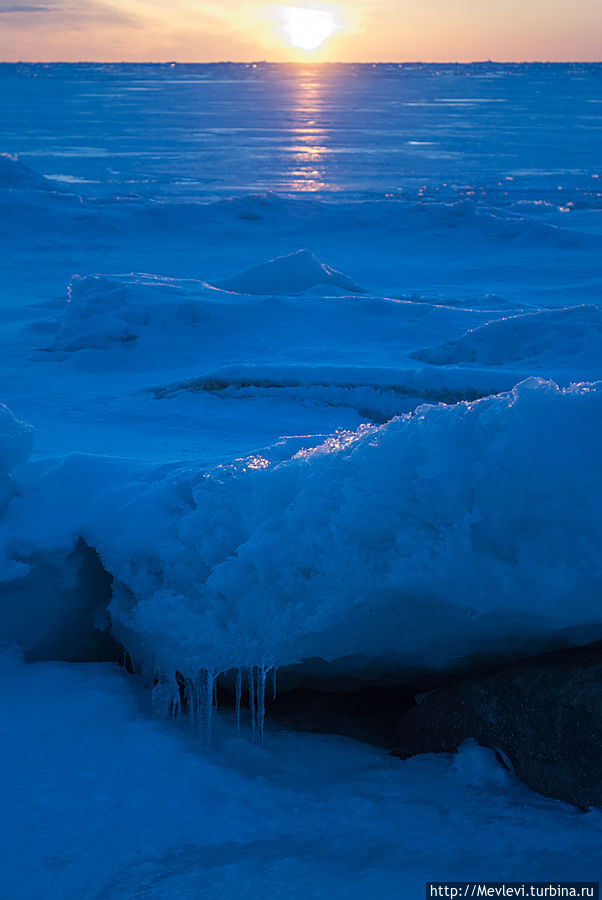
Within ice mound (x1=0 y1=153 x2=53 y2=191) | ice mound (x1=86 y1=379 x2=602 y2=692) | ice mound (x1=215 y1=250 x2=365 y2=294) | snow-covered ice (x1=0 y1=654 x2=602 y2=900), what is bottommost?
snow-covered ice (x1=0 y1=654 x2=602 y2=900)

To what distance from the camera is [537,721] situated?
2654 mm

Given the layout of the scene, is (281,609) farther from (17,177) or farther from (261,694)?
(17,177)

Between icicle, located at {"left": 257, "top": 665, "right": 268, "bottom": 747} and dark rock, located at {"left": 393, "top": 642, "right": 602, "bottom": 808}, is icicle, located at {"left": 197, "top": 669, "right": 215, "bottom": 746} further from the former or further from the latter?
dark rock, located at {"left": 393, "top": 642, "right": 602, "bottom": 808}

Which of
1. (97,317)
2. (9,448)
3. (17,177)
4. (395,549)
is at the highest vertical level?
(17,177)

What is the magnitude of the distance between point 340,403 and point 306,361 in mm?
759

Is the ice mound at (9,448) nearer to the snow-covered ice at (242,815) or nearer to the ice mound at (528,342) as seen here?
the snow-covered ice at (242,815)

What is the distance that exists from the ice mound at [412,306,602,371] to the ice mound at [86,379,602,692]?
3512mm

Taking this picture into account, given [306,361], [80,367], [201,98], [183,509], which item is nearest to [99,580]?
[183,509]

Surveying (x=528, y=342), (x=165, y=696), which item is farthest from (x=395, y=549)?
(x=528, y=342)

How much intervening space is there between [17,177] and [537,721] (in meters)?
14.6

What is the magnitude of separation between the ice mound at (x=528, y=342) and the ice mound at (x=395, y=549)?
3.51 meters

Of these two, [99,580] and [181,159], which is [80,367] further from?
[181,159]

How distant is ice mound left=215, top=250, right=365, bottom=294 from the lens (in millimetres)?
8680

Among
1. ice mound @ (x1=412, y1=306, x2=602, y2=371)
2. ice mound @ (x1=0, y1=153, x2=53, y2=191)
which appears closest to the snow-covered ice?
ice mound @ (x1=412, y1=306, x2=602, y2=371)
